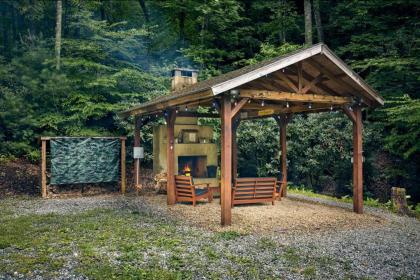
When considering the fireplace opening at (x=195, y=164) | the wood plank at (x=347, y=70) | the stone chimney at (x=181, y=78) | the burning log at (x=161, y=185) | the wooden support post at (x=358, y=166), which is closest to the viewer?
the wood plank at (x=347, y=70)

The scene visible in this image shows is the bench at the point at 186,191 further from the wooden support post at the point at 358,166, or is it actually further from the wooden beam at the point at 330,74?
the wooden beam at the point at 330,74

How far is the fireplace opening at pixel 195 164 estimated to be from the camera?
12.3 meters

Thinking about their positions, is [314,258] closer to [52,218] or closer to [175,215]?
[175,215]

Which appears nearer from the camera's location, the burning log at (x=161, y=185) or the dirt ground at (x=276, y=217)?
the dirt ground at (x=276, y=217)

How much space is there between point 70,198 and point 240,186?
5825mm

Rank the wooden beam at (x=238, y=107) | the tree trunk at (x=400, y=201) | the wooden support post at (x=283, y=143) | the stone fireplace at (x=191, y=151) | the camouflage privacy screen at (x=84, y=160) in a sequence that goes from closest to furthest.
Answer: the wooden beam at (x=238, y=107) → the tree trunk at (x=400, y=201) → the wooden support post at (x=283, y=143) → the camouflage privacy screen at (x=84, y=160) → the stone fireplace at (x=191, y=151)

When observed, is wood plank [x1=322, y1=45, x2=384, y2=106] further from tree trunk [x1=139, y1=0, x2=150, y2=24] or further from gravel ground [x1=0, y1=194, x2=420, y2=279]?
tree trunk [x1=139, y1=0, x2=150, y2=24]

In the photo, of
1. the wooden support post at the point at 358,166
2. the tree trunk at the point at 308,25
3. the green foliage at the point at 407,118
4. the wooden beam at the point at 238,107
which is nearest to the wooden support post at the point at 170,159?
the wooden beam at the point at 238,107

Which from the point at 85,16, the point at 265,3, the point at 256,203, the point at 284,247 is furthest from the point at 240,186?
the point at 265,3

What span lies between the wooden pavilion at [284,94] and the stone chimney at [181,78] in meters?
2.45

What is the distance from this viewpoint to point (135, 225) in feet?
23.7

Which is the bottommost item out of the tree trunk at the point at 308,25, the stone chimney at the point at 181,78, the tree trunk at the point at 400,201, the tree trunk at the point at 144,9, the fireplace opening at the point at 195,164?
the tree trunk at the point at 400,201

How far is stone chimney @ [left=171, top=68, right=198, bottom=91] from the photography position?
12734mm

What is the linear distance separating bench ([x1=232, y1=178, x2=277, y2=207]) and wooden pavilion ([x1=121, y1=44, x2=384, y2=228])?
1758 mm
